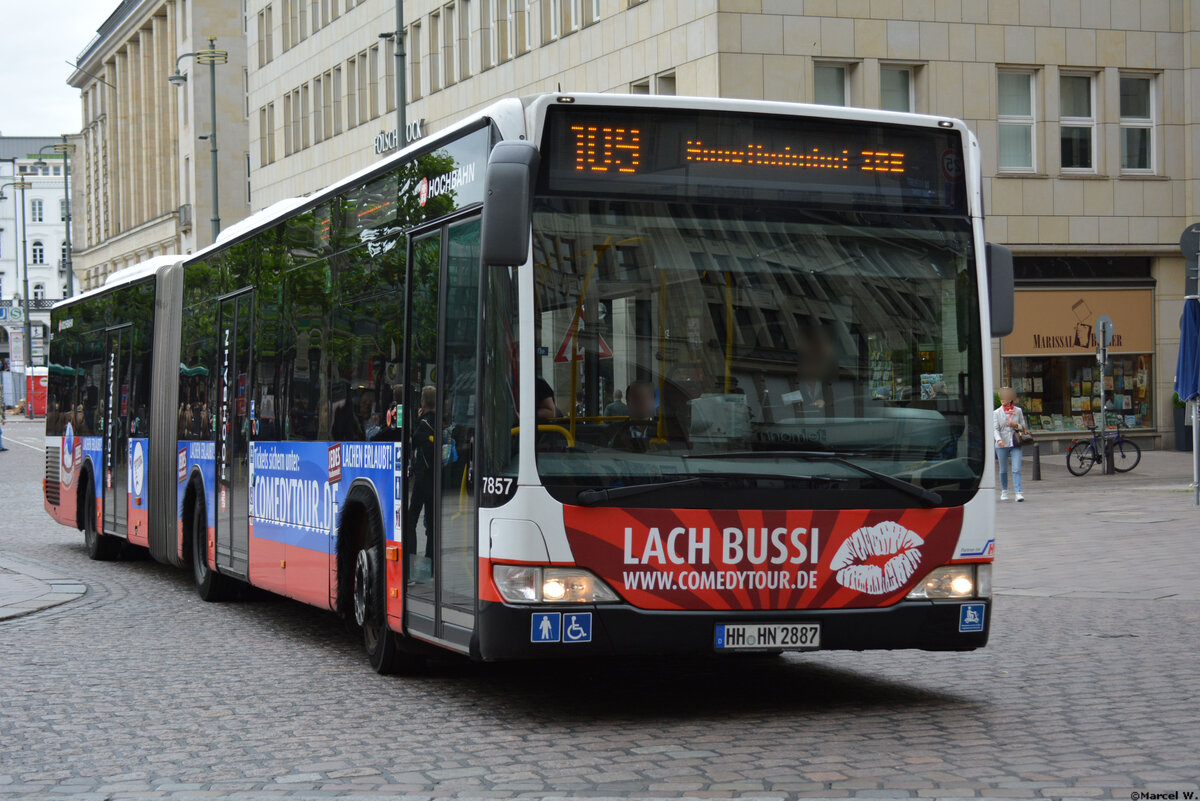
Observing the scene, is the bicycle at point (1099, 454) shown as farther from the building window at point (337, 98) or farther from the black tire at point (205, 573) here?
the building window at point (337, 98)

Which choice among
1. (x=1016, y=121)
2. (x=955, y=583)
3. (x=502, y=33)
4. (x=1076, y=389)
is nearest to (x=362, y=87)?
(x=502, y=33)

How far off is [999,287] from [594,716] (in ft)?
9.16

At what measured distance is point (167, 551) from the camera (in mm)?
15578

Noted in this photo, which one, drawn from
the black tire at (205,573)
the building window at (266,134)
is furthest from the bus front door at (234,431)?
the building window at (266,134)

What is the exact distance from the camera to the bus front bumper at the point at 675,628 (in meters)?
7.61

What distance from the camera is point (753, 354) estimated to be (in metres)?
7.78

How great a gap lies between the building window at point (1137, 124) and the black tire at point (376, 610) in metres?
30.5

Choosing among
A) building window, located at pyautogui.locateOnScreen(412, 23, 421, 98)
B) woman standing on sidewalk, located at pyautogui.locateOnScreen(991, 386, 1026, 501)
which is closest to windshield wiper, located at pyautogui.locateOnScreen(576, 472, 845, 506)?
woman standing on sidewalk, located at pyautogui.locateOnScreen(991, 386, 1026, 501)

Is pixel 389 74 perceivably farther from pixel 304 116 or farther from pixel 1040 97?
pixel 1040 97

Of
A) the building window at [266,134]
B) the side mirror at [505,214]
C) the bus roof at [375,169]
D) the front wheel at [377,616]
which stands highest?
the building window at [266,134]

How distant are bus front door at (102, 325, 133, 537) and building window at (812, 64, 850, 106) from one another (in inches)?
785

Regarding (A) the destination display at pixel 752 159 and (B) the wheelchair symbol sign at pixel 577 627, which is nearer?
(B) the wheelchair symbol sign at pixel 577 627

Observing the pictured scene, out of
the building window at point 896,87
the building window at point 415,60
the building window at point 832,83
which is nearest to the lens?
the building window at point 832,83

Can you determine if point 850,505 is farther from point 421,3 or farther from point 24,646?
point 421,3
